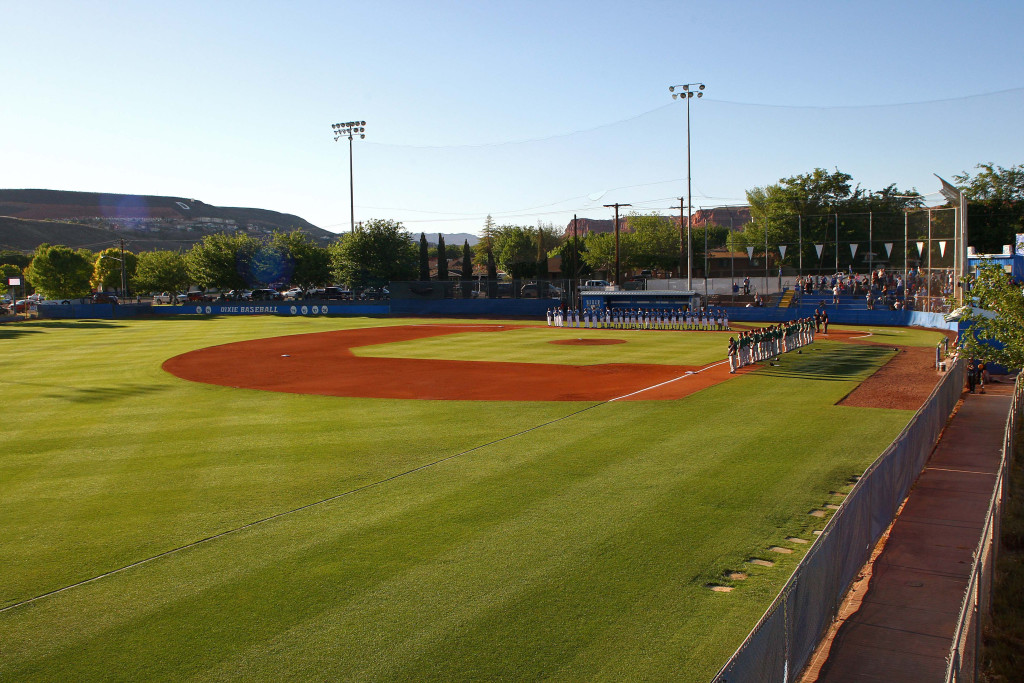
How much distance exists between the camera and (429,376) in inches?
963

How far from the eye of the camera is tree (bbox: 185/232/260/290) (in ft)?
242

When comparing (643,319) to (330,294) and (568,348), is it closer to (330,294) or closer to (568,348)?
(568,348)

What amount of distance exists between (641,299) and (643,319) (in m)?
2.59

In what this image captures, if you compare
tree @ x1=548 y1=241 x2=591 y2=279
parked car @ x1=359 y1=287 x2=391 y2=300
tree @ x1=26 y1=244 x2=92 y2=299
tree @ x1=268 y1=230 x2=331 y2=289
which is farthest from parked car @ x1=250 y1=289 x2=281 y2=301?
tree @ x1=548 y1=241 x2=591 y2=279

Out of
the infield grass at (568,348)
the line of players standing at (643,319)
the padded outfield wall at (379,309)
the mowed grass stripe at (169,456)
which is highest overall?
the padded outfield wall at (379,309)

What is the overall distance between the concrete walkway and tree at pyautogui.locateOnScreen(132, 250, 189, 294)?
81409mm

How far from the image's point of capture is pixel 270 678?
608 centimetres

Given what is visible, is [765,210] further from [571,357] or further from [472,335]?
Result: [571,357]

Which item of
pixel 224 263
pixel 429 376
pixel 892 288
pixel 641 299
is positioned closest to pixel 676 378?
pixel 429 376

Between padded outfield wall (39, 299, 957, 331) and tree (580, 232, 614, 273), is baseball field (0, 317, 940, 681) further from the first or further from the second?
tree (580, 232, 614, 273)

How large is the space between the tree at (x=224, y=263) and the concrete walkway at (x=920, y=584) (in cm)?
7187

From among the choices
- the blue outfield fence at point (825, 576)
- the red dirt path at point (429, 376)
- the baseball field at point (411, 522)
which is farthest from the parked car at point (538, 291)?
the blue outfield fence at point (825, 576)

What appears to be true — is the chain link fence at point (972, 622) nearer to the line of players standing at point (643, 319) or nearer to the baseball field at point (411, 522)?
the baseball field at point (411, 522)

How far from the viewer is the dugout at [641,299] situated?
4402 cm
